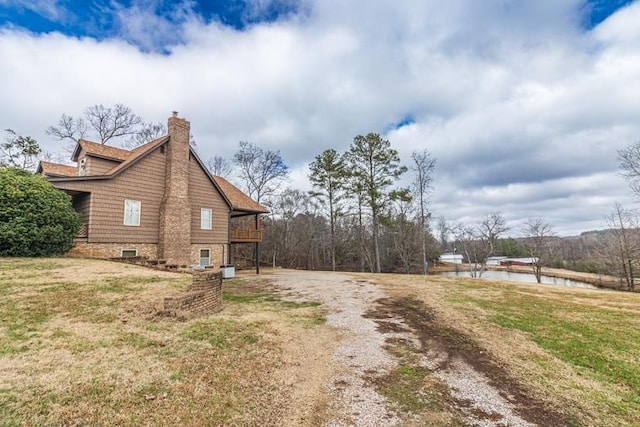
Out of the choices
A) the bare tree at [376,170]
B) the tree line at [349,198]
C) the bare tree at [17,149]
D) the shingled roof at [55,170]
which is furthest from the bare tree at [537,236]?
the bare tree at [17,149]

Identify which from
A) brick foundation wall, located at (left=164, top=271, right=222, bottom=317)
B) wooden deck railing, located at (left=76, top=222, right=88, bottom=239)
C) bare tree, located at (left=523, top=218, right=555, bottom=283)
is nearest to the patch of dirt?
brick foundation wall, located at (left=164, top=271, right=222, bottom=317)

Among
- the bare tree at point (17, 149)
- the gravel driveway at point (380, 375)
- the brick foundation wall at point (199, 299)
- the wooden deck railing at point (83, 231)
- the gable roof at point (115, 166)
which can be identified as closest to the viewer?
the gravel driveway at point (380, 375)

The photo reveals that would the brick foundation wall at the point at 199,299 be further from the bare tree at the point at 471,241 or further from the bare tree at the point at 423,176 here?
the bare tree at the point at 471,241

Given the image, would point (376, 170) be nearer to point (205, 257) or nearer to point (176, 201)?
point (205, 257)

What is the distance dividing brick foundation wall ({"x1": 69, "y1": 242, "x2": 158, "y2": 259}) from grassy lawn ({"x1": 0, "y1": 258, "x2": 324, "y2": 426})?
16.1ft

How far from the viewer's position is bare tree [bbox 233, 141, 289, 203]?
31.2m

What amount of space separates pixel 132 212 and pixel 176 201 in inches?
81.6

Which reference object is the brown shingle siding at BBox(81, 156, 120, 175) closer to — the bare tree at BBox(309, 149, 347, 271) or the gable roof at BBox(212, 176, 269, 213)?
the gable roof at BBox(212, 176, 269, 213)

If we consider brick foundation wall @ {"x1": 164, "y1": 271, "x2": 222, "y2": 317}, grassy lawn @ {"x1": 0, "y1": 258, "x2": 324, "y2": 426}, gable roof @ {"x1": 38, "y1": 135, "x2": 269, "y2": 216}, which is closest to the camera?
grassy lawn @ {"x1": 0, "y1": 258, "x2": 324, "y2": 426}

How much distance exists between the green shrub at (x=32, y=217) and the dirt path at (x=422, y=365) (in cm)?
1147

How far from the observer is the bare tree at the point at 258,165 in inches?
1229

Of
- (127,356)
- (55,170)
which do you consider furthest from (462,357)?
(55,170)

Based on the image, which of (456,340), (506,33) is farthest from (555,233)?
(456,340)

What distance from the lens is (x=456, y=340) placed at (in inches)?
229
